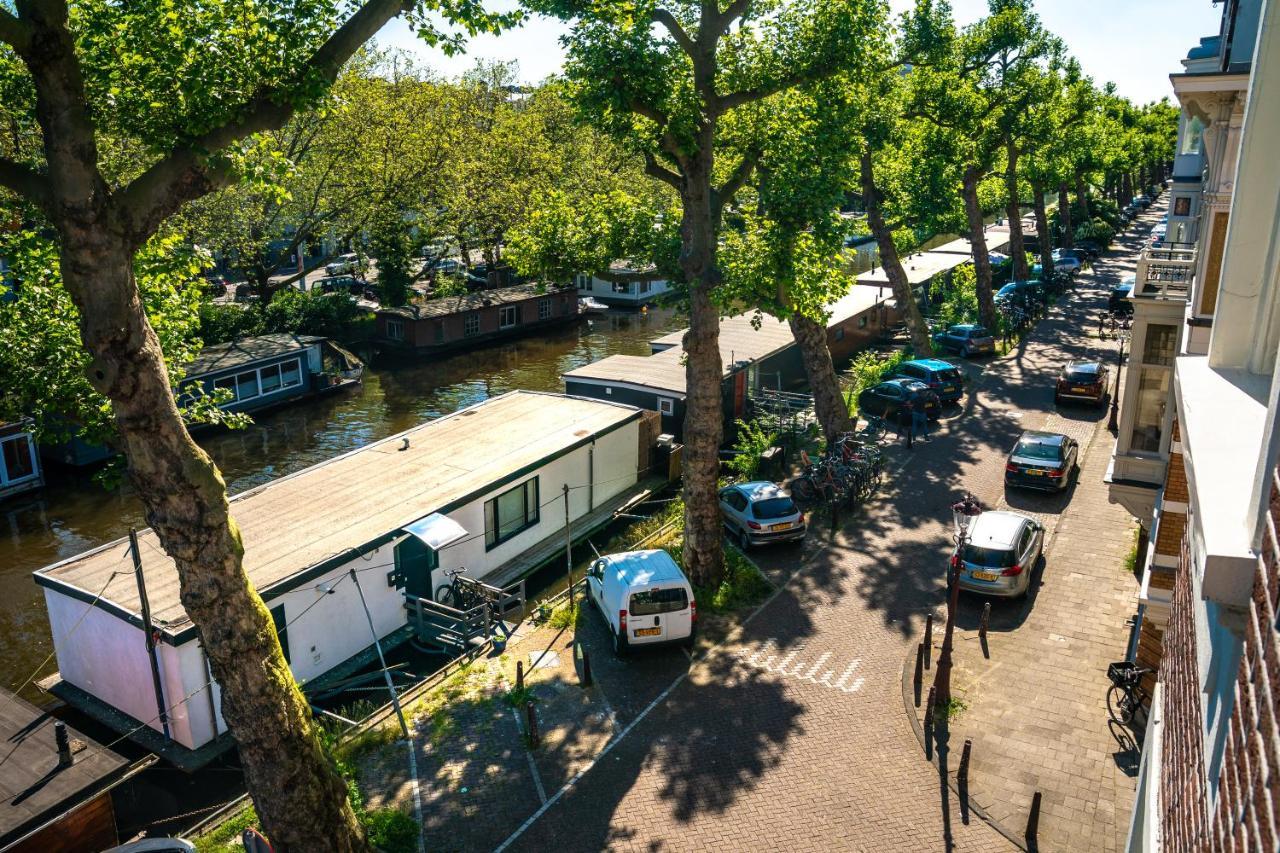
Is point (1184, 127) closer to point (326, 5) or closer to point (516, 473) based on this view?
point (516, 473)

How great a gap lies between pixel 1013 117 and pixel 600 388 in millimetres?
22706

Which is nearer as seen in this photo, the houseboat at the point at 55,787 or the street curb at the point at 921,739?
the houseboat at the point at 55,787

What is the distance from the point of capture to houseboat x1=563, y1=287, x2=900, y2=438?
3017cm

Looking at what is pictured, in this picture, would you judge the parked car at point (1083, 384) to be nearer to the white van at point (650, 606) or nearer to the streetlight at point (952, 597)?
the streetlight at point (952, 597)

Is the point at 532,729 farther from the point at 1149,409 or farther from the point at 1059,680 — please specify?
the point at 1149,409

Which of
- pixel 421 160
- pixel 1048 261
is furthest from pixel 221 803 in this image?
pixel 1048 261

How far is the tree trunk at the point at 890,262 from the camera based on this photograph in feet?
115

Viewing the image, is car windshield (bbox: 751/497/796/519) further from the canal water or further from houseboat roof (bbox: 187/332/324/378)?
houseboat roof (bbox: 187/332/324/378)

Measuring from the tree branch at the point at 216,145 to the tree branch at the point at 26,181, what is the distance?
687 mm

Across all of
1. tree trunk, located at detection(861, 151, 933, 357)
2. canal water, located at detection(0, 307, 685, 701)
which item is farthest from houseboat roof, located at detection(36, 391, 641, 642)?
tree trunk, located at detection(861, 151, 933, 357)

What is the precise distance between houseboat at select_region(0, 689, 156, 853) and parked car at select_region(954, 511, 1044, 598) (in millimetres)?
15100

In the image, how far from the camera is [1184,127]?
3484 cm

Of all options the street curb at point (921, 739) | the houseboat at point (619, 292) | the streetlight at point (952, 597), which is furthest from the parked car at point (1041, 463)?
the houseboat at point (619, 292)

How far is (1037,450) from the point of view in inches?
995
